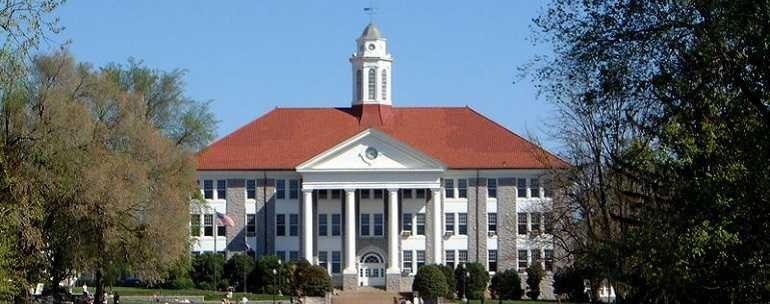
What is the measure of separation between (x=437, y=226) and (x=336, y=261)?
6457 mm

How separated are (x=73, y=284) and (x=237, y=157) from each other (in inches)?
517

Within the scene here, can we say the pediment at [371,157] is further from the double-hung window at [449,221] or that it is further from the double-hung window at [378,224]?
the double-hung window at [449,221]

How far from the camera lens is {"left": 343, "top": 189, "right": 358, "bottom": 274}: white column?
309 feet

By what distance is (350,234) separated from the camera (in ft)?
309

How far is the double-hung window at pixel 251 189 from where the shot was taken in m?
97.2

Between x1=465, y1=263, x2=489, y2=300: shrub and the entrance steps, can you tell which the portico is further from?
x1=465, y1=263, x2=489, y2=300: shrub

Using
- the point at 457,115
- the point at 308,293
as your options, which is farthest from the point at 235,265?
the point at 457,115

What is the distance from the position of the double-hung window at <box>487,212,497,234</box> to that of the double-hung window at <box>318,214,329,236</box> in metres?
9.78

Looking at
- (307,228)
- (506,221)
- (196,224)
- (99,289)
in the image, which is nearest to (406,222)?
(506,221)

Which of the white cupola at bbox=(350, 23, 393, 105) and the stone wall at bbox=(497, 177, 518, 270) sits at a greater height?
the white cupola at bbox=(350, 23, 393, 105)

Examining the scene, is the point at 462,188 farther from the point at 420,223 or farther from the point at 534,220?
the point at 534,220

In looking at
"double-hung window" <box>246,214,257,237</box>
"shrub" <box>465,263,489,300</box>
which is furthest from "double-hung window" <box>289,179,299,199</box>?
"shrub" <box>465,263,489,300</box>

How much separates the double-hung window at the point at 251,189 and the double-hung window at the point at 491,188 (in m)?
14.2

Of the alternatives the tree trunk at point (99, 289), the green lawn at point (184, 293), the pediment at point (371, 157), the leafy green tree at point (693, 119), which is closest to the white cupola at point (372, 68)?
the pediment at point (371, 157)
